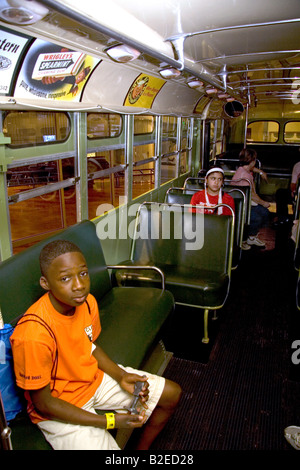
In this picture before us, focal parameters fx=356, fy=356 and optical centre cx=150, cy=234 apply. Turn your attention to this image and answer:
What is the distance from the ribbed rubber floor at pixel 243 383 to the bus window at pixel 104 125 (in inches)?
105

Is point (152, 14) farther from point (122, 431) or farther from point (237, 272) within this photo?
point (237, 272)

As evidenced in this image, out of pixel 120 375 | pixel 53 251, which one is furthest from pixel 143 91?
pixel 120 375

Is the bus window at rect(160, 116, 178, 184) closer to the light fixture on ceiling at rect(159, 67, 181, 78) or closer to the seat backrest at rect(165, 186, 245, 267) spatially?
the seat backrest at rect(165, 186, 245, 267)

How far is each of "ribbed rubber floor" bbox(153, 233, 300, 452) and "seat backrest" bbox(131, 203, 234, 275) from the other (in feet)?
2.52

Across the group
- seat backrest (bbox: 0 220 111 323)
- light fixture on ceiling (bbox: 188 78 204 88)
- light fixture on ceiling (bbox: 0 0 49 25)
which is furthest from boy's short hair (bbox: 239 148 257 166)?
light fixture on ceiling (bbox: 0 0 49 25)

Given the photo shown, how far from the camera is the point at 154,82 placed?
5137mm

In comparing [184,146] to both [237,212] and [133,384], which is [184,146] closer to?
Result: [237,212]

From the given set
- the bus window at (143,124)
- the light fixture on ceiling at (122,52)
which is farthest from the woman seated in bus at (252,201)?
the light fixture on ceiling at (122,52)

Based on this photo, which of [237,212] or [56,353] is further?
[237,212]

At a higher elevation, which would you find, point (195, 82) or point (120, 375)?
point (195, 82)

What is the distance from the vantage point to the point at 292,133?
11.8 meters

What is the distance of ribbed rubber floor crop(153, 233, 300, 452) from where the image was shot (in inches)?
102

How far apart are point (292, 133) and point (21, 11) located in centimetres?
1159
